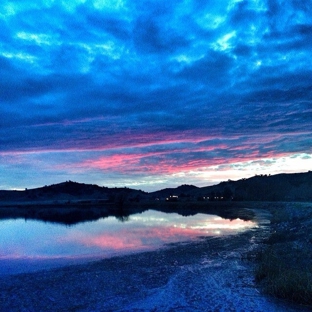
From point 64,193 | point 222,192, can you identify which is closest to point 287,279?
point 222,192

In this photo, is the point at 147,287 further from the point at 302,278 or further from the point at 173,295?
the point at 302,278

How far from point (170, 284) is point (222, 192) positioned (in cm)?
12777

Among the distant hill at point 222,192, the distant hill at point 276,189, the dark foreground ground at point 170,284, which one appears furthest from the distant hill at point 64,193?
the dark foreground ground at point 170,284

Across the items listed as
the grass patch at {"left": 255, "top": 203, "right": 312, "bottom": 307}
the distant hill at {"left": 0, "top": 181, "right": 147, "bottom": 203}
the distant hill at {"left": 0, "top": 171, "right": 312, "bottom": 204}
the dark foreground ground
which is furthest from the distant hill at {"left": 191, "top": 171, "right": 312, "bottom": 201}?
the dark foreground ground

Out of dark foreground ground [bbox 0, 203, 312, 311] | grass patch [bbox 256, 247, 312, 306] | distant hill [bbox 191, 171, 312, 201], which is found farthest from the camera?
distant hill [bbox 191, 171, 312, 201]

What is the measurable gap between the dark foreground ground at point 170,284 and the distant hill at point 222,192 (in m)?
71.0

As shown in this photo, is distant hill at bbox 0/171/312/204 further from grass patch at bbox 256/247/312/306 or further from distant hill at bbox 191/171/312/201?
grass patch at bbox 256/247/312/306

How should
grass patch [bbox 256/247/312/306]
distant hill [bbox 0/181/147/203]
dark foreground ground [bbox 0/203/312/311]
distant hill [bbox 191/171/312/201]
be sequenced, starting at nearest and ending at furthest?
grass patch [bbox 256/247/312/306]
dark foreground ground [bbox 0/203/312/311]
distant hill [bbox 191/171/312/201]
distant hill [bbox 0/181/147/203]

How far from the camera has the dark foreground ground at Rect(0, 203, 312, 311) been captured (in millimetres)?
11666

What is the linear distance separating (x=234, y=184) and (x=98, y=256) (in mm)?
145711

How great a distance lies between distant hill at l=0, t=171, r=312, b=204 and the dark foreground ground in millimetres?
70986

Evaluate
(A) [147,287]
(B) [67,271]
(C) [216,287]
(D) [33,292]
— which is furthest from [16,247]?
(C) [216,287]

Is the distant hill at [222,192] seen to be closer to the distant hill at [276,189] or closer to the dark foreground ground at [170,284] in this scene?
the distant hill at [276,189]

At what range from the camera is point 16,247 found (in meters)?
26.2
